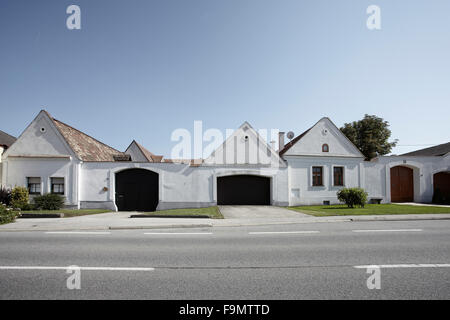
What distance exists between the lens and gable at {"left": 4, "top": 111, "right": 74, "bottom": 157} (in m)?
16.2

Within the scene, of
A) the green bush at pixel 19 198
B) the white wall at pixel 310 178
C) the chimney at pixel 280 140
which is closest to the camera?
the green bush at pixel 19 198

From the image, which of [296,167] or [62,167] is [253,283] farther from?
[62,167]

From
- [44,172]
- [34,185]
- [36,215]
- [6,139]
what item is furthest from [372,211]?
[6,139]

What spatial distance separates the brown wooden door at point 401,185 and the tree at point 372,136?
11705 mm

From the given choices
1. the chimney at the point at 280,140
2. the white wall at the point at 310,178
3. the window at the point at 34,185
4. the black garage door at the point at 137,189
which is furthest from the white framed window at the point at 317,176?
the window at the point at 34,185

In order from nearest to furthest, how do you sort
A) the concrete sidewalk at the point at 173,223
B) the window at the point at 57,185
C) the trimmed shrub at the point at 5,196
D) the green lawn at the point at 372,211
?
the concrete sidewalk at the point at 173,223 → the green lawn at the point at 372,211 → the trimmed shrub at the point at 5,196 → the window at the point at 57,185

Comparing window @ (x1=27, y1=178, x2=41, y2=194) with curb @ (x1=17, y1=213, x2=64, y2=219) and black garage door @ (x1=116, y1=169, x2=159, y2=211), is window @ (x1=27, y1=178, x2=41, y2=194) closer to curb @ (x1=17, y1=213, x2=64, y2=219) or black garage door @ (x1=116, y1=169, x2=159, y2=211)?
curb @ (x1=17, y1=213, x2=64, y2=219)

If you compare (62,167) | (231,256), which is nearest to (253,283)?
(231,256)

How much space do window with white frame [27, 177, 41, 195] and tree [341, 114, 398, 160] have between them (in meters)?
37.5

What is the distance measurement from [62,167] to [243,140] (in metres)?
14.2

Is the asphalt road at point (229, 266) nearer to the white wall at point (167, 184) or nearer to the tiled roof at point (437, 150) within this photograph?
the white wall at point (167, 184)

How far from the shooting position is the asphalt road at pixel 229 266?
3.50 meters

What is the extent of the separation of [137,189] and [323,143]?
1664 centimetres

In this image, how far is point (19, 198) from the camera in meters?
Result: 14.8
